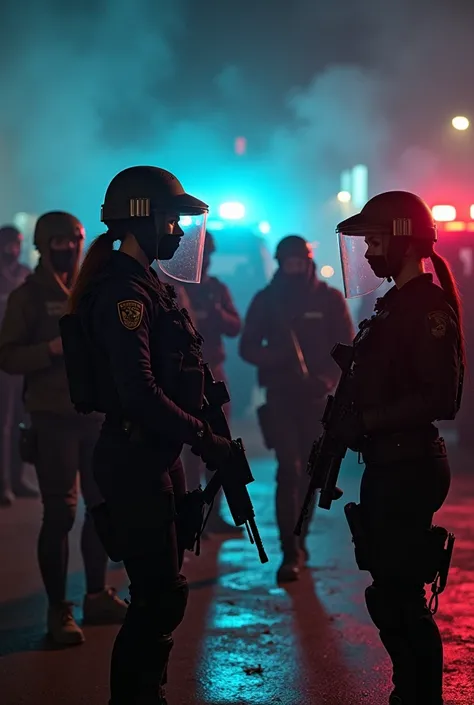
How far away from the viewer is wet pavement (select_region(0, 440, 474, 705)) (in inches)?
148

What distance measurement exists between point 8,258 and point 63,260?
3.48 m

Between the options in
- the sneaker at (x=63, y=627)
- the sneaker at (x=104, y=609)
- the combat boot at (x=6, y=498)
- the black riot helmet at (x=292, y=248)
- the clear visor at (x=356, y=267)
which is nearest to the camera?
the clear visor at (x=356, y=267)

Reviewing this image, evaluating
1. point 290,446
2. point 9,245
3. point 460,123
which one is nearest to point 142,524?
point 290,446

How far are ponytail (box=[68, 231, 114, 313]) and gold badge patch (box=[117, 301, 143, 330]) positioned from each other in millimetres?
302

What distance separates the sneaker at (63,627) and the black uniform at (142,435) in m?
1.45

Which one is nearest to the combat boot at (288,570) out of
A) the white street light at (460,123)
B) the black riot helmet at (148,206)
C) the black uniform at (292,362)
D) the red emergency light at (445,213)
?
the black uniform at (292,362)

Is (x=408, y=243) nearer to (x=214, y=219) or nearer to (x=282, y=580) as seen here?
(x=282, y=580)

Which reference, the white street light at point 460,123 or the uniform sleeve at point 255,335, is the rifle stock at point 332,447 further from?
the white street light at point 460,123

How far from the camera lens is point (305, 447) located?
5.86 meters

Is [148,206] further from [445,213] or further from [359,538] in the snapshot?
[445,213]

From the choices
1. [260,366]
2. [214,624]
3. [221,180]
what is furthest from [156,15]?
[214,624]

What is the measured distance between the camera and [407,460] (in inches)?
121

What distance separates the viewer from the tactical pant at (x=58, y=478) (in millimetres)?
4418

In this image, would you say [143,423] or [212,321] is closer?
[143,423]
